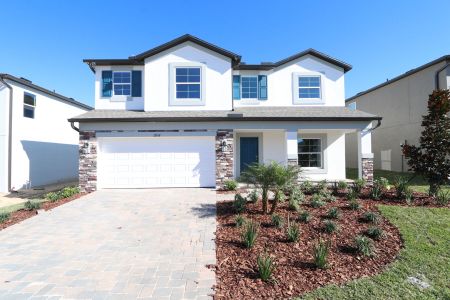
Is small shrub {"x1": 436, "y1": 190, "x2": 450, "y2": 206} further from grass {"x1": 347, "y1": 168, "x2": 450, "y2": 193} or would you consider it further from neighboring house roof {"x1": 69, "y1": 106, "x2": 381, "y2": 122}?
neighboring house roof {"x1": 69, "y1": 106, "x2": 381, "y2": 122}

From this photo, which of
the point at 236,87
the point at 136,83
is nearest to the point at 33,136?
the point at 136,83

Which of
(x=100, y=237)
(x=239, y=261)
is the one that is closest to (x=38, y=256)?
A: (x=100, y=237)

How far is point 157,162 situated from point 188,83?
4.04m

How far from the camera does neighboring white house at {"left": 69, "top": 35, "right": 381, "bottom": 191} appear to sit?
11.7 meters

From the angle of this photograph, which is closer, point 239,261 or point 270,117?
point 239,261

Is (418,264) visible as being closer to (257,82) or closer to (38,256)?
(38,256)

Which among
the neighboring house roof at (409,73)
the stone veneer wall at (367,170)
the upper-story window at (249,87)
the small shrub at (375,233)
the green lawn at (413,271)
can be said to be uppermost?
the neighboring house roof at (409,73)

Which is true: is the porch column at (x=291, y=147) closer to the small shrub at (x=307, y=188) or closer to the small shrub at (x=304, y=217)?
the small shrub at (x=307, y=188)

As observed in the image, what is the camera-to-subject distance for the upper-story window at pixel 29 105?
48.1 feet

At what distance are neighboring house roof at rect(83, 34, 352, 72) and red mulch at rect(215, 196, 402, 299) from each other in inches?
335

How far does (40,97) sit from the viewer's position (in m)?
15.8

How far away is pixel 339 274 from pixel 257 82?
1117 cm

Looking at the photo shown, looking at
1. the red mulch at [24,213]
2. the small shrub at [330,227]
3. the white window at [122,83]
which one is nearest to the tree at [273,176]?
the small shrub at [330,227]

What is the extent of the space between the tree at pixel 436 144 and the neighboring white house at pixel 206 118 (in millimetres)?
2862
